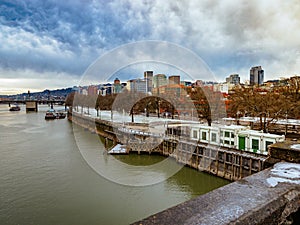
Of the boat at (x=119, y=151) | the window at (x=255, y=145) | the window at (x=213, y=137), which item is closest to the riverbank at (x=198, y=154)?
the boat at (x=119, y=151)

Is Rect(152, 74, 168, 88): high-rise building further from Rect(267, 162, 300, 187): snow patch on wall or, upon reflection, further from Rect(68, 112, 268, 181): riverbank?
Rect(267, 162, 300, 187): snow patch on wall

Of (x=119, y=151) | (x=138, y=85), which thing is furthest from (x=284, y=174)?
(x=138, y=85)

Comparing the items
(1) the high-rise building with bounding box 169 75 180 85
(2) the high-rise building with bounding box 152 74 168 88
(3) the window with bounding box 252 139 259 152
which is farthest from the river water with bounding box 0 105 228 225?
(2) the high-rise building with bounding box 152 74 168 88

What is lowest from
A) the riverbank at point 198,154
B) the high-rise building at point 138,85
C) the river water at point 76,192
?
the river water at point 76,192

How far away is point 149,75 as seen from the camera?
42.3 metres

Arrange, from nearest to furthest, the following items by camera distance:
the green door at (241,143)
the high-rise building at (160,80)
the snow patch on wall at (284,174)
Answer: the snow patch on wall at (284,174) < the green door at (241,143) < the high-rise building at (160,80)

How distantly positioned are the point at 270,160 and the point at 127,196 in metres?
10.2

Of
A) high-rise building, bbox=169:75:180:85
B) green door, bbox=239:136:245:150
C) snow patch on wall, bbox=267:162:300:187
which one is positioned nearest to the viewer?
snow patch on wall, bbox=267:162:300:187

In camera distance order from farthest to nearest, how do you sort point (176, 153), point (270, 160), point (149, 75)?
point (149, 75) → point (176, 153) → point (270, 160)

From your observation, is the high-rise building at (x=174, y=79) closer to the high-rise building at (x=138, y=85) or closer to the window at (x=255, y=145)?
the high-rise building at (x=138, y=85)

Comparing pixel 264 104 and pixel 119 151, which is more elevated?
pixel 264 104

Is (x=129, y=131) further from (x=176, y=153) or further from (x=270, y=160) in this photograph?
(x=270, y=160)

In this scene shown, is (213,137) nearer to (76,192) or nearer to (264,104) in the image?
(264,104)

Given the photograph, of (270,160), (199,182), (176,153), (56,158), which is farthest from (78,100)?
(270,160)
